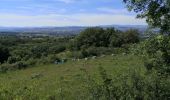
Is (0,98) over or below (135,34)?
over

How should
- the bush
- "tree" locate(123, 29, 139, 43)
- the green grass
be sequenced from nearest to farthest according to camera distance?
1. the green grass
2. the bush
3. "tree" locate(123, 29, 139, 43)

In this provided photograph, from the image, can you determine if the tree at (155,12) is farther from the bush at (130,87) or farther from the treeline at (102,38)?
the treeline at (102,38)

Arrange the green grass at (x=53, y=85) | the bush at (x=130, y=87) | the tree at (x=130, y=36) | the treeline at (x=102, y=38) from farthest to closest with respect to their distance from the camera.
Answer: the treeline at (x=102, y=38) < the tree at (x=130, y=36) < the bush at (x=130, y=87) < the green grass at (x=53, y=85)

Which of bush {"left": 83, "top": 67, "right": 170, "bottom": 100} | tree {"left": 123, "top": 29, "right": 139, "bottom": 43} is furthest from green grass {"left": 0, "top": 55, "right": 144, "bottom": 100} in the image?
tree {"left": 123, "top": 29, "right": 139, "bottom": 43}

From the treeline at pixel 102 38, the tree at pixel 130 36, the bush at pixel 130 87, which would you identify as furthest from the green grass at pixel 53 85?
the tree at pixel 130 36

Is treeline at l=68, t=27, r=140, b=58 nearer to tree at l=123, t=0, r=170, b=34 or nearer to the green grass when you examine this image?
the green grass

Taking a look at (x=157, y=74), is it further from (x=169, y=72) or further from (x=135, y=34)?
(x=135, y=34)

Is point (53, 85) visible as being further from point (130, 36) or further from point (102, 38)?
point (102, 38)

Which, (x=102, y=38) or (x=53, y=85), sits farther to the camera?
(x=102, y=38)

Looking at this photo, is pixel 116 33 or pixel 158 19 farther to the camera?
pixel 116 33

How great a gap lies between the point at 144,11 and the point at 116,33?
56356 mm

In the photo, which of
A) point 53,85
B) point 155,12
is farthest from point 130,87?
point 53,85

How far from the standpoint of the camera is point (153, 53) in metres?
11.7

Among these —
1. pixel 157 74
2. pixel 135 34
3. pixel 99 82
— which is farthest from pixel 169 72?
pixel 135 34
